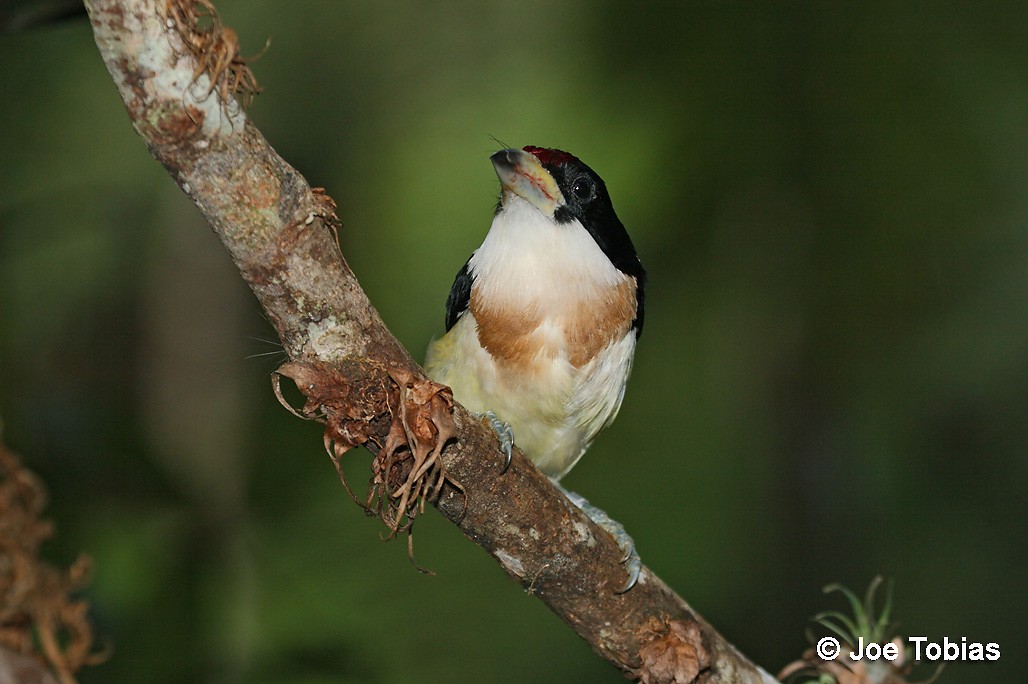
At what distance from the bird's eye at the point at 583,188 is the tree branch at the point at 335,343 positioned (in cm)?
86

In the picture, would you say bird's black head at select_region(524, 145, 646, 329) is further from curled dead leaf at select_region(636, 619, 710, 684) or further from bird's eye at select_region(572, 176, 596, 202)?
curled dead leaf at select_region(636, 619, 710, 684)

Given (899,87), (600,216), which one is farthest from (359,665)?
(899,87)

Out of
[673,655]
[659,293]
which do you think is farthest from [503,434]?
[659,293]

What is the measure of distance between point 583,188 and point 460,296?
0.47m

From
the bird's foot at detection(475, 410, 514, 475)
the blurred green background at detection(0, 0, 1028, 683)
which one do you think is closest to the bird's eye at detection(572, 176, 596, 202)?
the bird's foot at detection(475, 410, 514, 475)

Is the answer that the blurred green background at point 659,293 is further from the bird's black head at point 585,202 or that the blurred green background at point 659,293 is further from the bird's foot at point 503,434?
the bird's foot at point 503,434

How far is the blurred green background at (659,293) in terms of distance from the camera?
191 inches

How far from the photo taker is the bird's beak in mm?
2697

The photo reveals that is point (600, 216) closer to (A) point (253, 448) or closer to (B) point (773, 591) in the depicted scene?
(A) point (253, 448)

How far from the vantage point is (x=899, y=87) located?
5.23 m

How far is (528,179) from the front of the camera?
8.91 feet

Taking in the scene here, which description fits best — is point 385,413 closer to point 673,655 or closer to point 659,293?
point 673,655

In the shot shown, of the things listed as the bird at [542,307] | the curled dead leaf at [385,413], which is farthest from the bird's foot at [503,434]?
the curled dead leaf at [385,413]

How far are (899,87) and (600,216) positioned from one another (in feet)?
10.2
